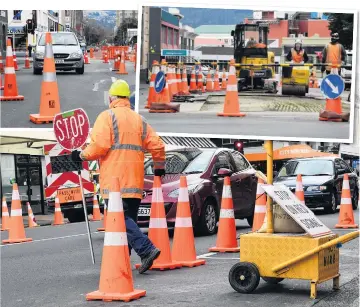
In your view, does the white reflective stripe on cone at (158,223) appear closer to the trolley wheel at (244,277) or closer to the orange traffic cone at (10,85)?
the trolley wheel at (244,277)

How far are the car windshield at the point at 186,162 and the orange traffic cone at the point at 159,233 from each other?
429cm

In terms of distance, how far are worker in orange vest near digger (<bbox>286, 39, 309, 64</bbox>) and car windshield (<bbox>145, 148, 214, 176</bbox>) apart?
4520 millimetres

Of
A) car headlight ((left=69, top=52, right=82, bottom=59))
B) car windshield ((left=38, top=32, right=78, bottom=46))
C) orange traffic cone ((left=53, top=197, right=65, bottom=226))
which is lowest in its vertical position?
orange traffic cone ((left=53, top=197, right=65, bottom=226))

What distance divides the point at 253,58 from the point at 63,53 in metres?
2.16

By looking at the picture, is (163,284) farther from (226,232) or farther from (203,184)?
(203,184)

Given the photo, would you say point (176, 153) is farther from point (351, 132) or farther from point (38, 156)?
point (38, 156)

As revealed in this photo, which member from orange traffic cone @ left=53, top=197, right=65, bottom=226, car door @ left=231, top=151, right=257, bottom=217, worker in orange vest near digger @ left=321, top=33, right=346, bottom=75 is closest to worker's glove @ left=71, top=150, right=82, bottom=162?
worker in orange vest near digger @ left=321, top=33, right=346, bottom=75

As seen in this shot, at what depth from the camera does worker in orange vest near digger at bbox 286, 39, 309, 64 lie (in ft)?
32.7

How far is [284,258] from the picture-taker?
27.3ft

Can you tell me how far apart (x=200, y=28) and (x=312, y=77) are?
2.04 m

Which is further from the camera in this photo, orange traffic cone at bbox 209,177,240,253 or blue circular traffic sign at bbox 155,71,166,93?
orange traffic cone at bbox 209,177,240,253

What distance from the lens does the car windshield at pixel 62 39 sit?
10.9 m

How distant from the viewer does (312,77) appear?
1009 cm

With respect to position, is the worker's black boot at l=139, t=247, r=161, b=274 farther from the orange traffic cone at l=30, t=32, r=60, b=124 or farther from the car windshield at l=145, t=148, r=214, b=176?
the car windshield at l=145, t=148, r=214, b=176
